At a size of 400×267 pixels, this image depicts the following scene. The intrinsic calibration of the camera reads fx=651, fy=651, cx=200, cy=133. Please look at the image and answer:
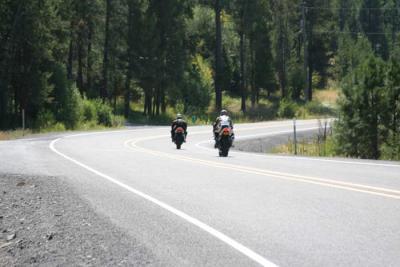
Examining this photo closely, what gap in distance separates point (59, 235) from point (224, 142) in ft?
46.7

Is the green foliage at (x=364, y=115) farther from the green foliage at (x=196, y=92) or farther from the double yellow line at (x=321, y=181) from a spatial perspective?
the green foliage at (x=196, y=92)

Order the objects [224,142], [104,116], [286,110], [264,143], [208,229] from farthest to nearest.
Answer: [286,110], [104,116], [264,143], [224,142], [208,229]

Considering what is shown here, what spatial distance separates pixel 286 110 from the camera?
61219mm

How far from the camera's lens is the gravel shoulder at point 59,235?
6.94m

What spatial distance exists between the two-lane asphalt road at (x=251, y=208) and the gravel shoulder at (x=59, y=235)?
0.24 m

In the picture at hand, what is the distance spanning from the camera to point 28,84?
1720 inches

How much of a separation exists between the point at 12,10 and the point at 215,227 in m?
39.6

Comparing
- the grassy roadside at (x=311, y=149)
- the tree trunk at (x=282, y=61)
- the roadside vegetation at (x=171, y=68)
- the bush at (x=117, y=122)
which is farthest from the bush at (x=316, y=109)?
the grassy roadside at (x=311, y=149)

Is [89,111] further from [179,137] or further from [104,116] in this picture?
[179,137]

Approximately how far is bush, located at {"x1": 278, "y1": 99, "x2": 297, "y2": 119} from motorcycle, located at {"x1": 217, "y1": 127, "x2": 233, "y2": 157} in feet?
126

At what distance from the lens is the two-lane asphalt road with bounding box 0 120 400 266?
6699 millimetres

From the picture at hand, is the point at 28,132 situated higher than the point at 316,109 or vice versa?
the point at 316,109

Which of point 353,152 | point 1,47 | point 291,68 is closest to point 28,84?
point 1,47

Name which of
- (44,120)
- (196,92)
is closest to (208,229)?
(44,120)
